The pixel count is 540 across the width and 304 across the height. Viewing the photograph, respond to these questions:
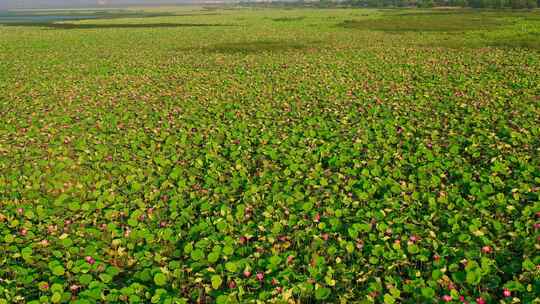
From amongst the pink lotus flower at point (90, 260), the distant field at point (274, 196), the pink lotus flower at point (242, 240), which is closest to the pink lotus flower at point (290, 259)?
the distant field at point (274, 196)

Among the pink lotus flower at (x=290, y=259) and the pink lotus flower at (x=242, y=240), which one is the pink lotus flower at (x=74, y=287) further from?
the pink lotus flower at (x=290, y=259)

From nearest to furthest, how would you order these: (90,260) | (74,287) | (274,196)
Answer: (74,287) < (90,260) < (274,196)

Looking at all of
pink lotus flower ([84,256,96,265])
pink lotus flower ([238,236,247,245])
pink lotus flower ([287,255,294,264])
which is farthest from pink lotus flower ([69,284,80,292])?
pink lotus flower ([287,255,294,264])

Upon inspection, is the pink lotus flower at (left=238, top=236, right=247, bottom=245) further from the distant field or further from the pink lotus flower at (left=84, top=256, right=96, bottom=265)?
the pink lotus flower at (left=84, top=256, right=96, bottom=265)

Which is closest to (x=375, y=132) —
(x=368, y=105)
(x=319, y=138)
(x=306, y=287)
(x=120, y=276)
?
(x=319, y=138)

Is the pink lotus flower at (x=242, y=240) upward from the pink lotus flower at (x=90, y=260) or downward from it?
downward

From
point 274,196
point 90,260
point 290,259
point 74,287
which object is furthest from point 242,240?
point 74,287

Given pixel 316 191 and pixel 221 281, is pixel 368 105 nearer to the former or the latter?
pixel 316 191

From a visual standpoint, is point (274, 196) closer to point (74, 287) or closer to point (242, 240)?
point (242, 240)

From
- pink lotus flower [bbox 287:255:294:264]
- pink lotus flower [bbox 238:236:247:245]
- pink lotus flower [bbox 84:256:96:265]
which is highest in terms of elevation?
pink lotus flower [bbox 84:256:96:265]
